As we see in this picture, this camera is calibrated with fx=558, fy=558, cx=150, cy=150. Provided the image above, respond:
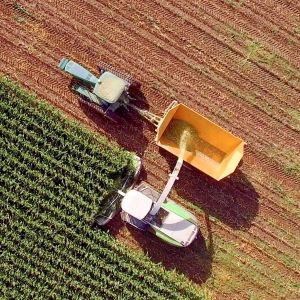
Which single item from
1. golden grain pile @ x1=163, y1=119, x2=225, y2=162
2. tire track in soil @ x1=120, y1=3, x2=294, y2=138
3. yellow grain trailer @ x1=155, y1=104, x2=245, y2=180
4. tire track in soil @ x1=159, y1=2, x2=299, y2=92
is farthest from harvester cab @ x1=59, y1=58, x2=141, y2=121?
tire track in soil @ x1=159, y1=2, x2=299, y2=92

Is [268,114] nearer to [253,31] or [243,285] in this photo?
[253,31]

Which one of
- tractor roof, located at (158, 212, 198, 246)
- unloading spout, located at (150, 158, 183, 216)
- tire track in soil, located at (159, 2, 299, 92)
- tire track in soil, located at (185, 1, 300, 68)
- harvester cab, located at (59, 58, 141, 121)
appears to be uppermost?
tire track in soil, located at (185, 1, 300, 68)

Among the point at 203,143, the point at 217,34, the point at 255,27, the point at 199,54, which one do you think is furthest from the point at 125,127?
the point at 255,27

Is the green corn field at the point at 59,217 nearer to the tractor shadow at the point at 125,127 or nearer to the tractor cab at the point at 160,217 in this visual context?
the tractor shadow at the point at 125,127

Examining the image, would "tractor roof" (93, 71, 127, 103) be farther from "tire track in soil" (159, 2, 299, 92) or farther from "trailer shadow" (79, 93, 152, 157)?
"tire track in soil" (159, 2, 299, 92)

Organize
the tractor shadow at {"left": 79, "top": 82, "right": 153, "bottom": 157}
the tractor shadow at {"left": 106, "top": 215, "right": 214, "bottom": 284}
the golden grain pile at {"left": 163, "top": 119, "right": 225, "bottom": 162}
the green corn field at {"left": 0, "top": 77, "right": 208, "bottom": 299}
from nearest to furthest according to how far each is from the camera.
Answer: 1. the green corn field at {"left": 0, "top": 77, "right": 208, "bottom": 299}
2. the golden grain pile at {"left": 163, "top": 119, "right": 225, "bottom": 162}
3. the tractor shadow at {"left": 106, "top": 215, "right": 214, "bottom": 284}
4. the tractor shadow at {"left": 79, "top": 82, "right": 153, "bottom": 157}

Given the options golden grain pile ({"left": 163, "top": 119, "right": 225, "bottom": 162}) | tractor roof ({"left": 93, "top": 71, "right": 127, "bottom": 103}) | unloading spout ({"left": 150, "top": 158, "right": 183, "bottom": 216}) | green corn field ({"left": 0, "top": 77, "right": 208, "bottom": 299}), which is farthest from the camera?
golden grain pile ({"left": 163, "top": 119, "right": 225, "bottom": 162})
